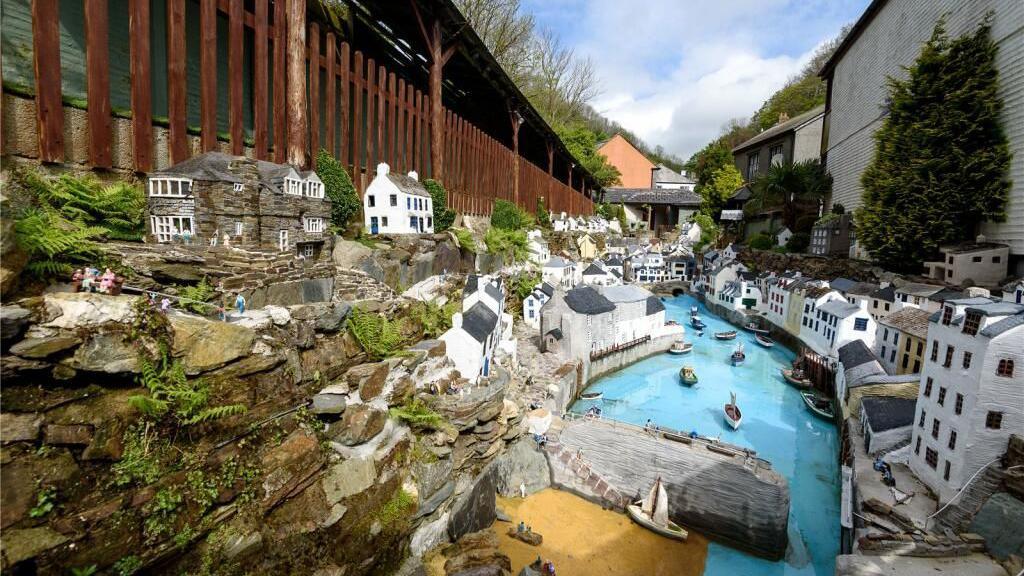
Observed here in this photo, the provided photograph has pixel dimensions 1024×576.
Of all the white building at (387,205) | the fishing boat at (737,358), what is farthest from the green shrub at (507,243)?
the fishing boat at (737,358)

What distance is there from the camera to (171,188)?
31.6ft

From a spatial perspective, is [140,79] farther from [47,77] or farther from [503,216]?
[503,216]

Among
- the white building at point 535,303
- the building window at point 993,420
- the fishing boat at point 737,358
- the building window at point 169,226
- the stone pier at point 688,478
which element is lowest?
the stone pier at point 688,478

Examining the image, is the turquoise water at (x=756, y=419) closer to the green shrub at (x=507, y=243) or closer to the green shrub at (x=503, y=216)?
the green shrub at (x=507, y=243)

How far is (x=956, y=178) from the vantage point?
2438 cm

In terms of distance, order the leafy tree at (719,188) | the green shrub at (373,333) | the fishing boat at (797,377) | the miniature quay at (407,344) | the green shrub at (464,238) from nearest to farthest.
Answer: the miniature quay at (407,344)
the green shrub at (373,333)
the green shrub at (464,238)
the fishing boat at (797,377)
the leafy tree at (719,188)

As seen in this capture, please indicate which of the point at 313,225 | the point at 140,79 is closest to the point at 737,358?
the point at 313,225

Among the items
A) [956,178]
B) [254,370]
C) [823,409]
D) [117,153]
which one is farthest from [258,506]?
[956,178]

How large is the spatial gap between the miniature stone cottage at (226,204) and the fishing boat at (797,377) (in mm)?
28968

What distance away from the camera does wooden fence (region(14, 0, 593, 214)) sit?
31.1 ft

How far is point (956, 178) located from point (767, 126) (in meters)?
56.4

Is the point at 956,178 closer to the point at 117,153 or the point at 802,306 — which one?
the point at 802,306

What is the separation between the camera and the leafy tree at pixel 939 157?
2334 centimetres

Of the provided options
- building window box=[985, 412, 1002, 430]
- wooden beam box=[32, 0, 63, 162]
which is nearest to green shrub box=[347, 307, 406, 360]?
wooden beam box=[32, 0, 63, 162]
